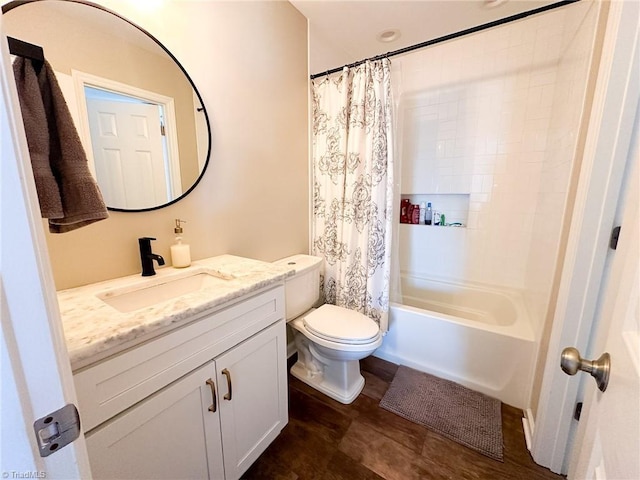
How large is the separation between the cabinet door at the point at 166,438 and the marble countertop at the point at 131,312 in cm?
21

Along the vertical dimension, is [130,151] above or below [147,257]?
above

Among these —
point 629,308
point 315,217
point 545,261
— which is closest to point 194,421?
point 629,308

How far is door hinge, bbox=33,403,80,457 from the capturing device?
0.31 m

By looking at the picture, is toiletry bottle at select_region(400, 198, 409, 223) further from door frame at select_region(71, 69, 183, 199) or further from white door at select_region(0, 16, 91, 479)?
white door at select_region(0, 16, 91, 479)

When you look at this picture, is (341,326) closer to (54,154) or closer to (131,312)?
(131,312)

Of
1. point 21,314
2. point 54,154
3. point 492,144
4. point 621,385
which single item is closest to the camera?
point 21,314

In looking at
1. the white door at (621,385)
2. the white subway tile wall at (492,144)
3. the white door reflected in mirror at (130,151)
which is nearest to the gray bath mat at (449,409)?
the white subway tile wall at (492,144)

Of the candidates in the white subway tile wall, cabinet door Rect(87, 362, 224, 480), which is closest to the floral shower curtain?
the white subway tile wall

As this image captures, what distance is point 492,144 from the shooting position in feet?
6.77

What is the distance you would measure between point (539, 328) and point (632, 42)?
1266 mm

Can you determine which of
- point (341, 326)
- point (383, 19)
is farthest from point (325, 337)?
point (383, 19)

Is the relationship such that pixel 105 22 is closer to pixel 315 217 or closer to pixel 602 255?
pixel 315 217

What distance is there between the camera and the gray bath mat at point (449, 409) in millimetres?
1312

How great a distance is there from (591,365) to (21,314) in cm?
86
